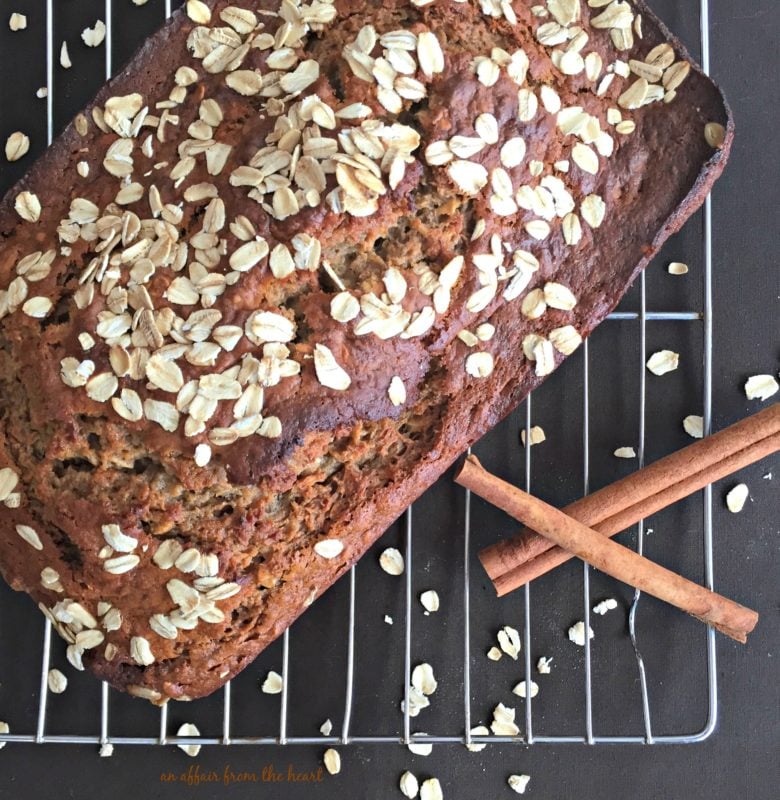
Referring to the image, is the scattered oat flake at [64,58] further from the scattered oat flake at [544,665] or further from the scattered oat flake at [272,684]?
the scattered oat flake at [544,665]

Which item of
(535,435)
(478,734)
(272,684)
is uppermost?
(535,435)

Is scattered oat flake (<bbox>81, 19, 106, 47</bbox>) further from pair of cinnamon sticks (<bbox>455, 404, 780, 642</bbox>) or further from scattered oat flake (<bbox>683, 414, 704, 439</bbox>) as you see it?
scattered oat flake (<bbox>683, 414, 704, 439</bbox>)

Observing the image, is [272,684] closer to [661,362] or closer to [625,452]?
[625,452]

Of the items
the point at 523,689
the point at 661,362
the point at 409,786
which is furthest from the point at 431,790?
the point at 661,362

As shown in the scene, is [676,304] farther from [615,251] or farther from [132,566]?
[132,566]

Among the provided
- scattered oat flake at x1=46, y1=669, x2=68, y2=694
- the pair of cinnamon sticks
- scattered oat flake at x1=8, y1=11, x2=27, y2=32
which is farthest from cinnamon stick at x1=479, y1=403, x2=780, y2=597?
scattered oat flake at x1=8, y1=11, x2=27, y2=32

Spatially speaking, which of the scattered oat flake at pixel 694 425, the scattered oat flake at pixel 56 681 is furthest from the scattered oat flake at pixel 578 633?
the scattered oat flake at pixel 56 681
